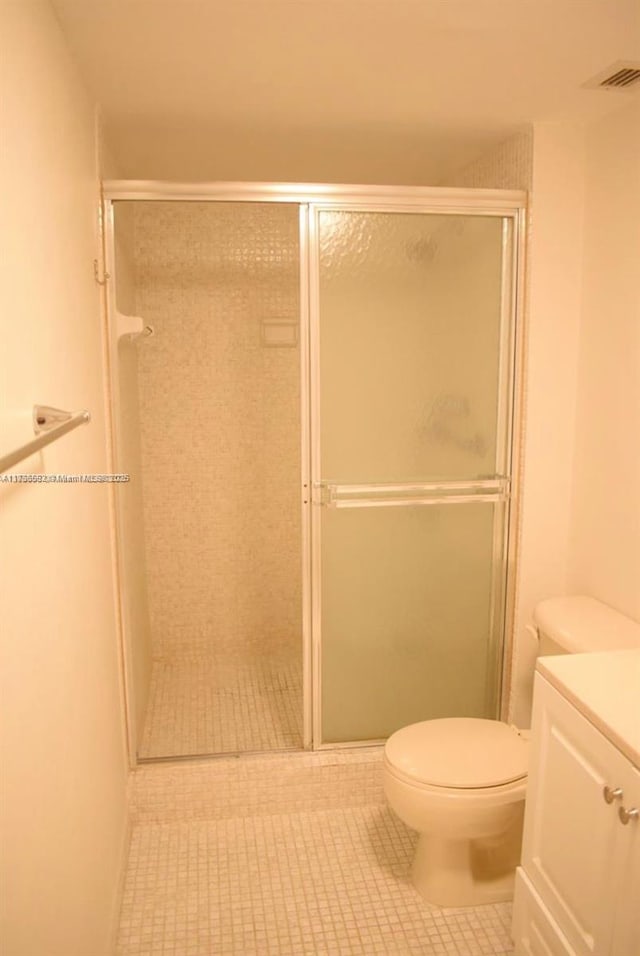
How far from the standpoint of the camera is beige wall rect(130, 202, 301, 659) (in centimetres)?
299

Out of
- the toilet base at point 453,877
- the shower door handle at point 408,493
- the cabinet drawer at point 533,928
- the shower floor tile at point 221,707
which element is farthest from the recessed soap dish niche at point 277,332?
the cabinet drawer at point 533,928

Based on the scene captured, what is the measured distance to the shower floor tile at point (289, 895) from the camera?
1791 millimetres

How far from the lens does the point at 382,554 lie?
237 cm

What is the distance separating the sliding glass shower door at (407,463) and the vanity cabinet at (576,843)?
0.85m

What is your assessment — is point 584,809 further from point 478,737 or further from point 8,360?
point 8,360

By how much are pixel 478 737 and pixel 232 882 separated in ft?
2.90

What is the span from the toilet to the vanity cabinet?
17 centimetres

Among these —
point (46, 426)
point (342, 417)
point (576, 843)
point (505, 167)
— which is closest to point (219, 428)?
point (342, 417)

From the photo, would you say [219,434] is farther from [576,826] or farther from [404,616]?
[576,826]

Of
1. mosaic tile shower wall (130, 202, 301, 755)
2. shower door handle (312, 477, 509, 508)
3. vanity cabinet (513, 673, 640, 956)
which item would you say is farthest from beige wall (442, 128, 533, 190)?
vanity cabinet (513, 673, 640, 956)

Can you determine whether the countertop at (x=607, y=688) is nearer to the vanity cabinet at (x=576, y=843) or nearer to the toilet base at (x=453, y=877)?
the vanity cabinet at (x=576, y=843)

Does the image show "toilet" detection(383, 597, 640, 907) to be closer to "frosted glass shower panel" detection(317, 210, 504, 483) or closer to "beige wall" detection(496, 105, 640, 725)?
"beige wall" detection(496, 105, 640, 725)

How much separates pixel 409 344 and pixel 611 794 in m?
1.49

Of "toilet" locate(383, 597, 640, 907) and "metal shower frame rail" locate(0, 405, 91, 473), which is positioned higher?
"metal shower frame rail" locate(0, 405, 91, 473)
